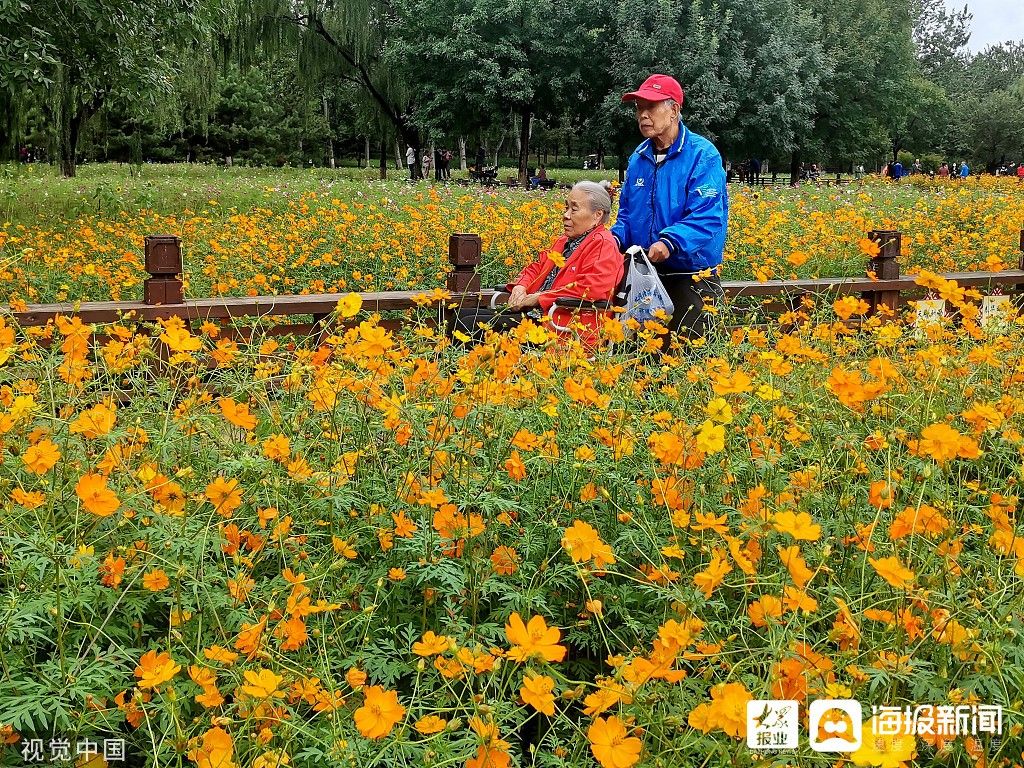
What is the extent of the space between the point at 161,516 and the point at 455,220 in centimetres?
802

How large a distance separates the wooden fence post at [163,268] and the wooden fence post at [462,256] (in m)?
1.63

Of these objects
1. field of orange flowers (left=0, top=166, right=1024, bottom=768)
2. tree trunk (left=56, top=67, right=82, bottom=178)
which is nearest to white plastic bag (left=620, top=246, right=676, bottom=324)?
field of orange flowers (left=0, top=166, right=1024, bottom=768)

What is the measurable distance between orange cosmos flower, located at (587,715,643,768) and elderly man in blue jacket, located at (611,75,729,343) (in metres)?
2.96

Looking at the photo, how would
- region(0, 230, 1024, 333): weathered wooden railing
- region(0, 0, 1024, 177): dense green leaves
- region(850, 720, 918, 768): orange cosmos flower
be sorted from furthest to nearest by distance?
region(0, 0, 1024, 177): dense green leaves
region(0, 230, 1024, 333): weathered wooden railing
region(850, 720, 918, 768): orange cosmos flower

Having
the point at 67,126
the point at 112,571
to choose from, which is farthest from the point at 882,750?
the point at 67,126

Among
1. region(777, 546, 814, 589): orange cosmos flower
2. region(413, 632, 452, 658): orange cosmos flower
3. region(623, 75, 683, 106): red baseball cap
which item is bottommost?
region(413, 632, 452, 658): orange cosmos flower

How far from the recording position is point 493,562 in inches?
80.6

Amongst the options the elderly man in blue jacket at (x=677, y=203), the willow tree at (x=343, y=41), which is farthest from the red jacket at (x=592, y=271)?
the willow tree at (x=343, y=41)

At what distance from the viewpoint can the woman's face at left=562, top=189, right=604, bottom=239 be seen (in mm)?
4254

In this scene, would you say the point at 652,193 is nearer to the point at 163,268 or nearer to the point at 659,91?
the point at 659,91

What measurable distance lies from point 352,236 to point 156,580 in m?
7.25

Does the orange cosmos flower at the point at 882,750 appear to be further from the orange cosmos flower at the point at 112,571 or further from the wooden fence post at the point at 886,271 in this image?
the wooden fence post at the point at 886,271

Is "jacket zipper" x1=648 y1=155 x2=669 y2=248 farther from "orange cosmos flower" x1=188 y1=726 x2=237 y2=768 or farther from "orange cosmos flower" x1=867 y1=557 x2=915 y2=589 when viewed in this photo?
"orange cosmos flower" x1=188 y1=726 x2=237 y2=768

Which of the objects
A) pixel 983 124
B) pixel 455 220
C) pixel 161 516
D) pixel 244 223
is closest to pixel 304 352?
pixel 161 516
